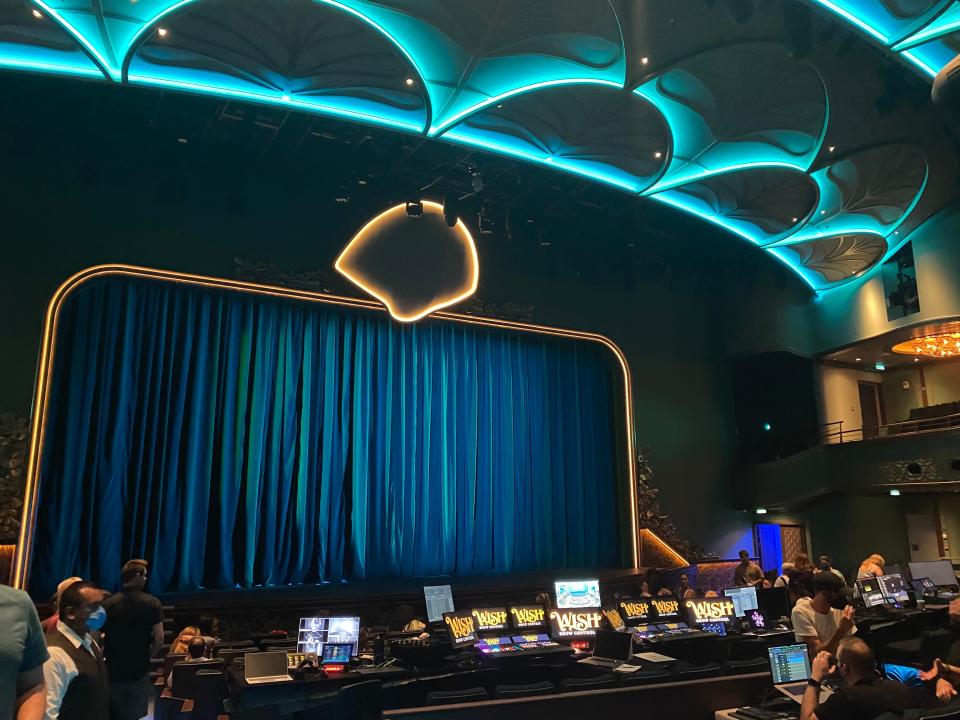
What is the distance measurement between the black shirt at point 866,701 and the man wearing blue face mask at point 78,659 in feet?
10.3

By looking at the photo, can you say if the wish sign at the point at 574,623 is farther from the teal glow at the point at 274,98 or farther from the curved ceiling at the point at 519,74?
the teal glow at the point at 274,98

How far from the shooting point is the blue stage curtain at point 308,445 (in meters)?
10.1

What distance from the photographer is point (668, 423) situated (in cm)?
1471

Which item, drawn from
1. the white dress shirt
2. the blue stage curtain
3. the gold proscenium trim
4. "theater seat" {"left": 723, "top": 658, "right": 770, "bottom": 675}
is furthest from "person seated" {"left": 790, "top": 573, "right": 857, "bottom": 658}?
the gold proscenium trim

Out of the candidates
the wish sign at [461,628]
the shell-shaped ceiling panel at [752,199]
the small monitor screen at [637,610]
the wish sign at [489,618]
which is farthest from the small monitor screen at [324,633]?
the shell-shaped ceiling panel at [752,199]

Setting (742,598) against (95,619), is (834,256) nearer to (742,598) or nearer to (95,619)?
(742,598)

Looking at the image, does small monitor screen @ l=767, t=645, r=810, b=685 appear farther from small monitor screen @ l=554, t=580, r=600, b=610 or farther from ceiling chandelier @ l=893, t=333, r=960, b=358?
ceiling chandelier @ l=893, t=333, r=960, b=358

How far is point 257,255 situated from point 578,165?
508 cm

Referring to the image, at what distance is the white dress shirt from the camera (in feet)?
8.50

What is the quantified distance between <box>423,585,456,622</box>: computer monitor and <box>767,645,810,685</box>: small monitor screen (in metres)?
4.04

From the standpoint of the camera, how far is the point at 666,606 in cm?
764

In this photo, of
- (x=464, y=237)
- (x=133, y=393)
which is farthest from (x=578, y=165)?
(x=133, y=393)

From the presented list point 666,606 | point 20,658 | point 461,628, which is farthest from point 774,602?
point 20,658

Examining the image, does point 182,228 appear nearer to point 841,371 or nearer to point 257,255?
point 257,255
